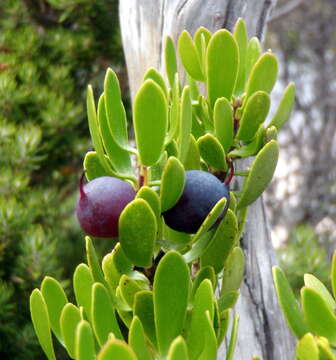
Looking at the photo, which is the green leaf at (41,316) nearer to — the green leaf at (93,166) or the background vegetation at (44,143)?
the green leaf at (93,166)

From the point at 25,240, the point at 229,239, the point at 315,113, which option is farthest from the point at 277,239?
the point at 229,239

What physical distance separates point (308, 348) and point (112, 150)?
10.7 inches

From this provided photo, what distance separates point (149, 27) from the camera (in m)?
1.19

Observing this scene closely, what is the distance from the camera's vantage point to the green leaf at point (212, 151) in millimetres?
557

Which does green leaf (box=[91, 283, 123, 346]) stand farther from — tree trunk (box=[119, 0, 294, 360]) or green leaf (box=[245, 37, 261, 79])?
tree trunk (box=[119, 0, 294, 360])

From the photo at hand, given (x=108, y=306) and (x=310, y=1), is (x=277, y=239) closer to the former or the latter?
(x=310, y=1)

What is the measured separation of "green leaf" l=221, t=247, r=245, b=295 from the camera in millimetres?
571

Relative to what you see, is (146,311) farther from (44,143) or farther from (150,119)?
(44,143)

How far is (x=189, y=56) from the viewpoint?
2.15 feet

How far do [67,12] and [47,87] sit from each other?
1.02ft

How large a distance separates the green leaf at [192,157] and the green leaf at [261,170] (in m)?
0.06

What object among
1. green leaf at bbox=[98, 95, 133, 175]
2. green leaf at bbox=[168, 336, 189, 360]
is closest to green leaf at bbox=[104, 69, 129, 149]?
green leaf at bbox=[98, 95, 133, 175]

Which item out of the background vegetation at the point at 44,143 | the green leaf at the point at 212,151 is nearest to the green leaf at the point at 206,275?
the green leaf at the point at 212,151

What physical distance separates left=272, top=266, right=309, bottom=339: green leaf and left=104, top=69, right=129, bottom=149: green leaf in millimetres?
201
